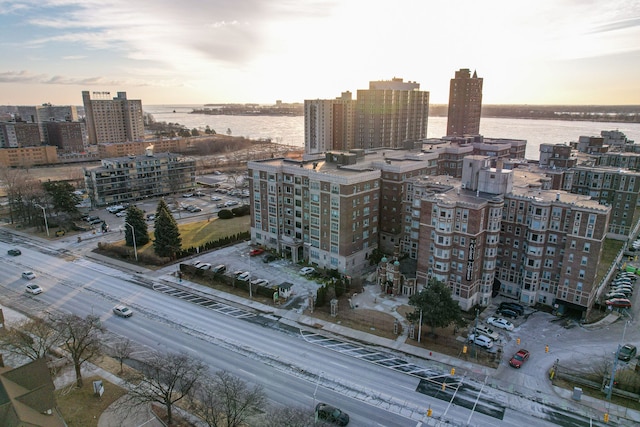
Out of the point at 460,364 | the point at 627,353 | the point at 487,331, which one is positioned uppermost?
the point at 487,331

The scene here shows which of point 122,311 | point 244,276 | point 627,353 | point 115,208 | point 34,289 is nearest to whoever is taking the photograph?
point 627,353

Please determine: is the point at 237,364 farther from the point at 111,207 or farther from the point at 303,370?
the point at 111,207

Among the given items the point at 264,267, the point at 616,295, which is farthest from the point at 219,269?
the point at 616,295

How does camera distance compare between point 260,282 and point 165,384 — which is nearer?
point 165,384

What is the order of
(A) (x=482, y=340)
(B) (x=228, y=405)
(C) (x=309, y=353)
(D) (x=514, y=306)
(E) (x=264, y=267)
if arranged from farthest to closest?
(E) (x=264, y=267), (D) (x=514, y=306), (A) (x=482, y=340), (C) (x=309, y=353), (B) (x=228, y=405)

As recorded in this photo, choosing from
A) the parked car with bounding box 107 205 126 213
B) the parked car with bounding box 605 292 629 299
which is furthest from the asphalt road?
the parked car with bounding box 107 205 126 213

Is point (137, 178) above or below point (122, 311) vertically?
above

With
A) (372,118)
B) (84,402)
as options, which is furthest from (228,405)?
(372,118)

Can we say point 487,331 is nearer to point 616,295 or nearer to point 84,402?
point 616,295

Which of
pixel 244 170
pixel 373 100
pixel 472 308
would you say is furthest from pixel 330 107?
pixel 472 308
